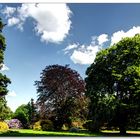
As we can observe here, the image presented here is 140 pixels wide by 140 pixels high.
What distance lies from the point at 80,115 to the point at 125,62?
4480mm

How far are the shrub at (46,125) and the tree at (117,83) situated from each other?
301 centimetres

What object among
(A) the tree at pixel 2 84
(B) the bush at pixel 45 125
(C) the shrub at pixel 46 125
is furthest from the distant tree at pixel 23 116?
(A) the tree at pixel 2 84

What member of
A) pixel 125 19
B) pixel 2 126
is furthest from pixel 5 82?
pixel 125 19

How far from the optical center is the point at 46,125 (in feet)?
98.4

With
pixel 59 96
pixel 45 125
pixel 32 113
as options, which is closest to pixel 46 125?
pixel 45 125

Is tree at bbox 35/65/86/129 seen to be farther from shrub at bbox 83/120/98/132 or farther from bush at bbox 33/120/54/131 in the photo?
shrub at bbox 83/120/98/132

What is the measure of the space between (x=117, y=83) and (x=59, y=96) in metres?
4.30

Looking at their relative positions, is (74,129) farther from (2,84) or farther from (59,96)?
(2,84)

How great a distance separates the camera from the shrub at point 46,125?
29.8m

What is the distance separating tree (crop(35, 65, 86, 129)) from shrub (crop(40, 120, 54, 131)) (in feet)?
0.86

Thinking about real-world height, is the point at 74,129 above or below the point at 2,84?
below

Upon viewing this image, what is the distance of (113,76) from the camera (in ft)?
103

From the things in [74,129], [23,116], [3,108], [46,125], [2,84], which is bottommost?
[74,129]

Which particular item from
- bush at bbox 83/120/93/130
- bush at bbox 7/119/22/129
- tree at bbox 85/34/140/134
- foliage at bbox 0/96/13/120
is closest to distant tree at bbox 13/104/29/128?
bush at bbox 7/119/22/129
